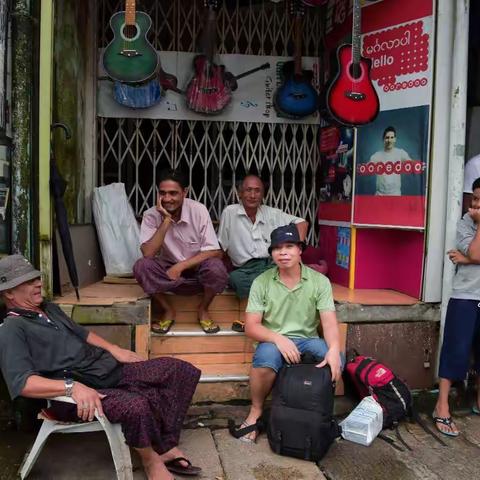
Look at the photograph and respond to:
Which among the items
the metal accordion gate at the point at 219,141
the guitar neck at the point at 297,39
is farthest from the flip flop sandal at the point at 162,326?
the guitar neck at the point at 297,39

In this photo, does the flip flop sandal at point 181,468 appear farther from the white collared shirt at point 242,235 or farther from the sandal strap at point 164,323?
the white collared shirt at point 242,235

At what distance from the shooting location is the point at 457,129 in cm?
391

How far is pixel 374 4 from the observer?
4297 mm

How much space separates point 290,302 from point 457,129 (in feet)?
5.91

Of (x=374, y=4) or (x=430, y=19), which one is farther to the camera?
(x=374, y=4)

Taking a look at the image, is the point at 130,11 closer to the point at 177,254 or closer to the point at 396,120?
the point at 177,254

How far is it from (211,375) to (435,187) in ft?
7.05

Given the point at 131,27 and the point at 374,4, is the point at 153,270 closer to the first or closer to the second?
the point at 131,27

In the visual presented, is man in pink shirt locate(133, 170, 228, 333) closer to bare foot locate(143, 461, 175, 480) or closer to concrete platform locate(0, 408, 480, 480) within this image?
concrete platform locate(0, 408, 480, 480)

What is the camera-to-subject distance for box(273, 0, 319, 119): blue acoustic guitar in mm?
5223

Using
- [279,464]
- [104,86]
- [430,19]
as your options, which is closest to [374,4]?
[430,19]

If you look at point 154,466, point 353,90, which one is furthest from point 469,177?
point 154,466

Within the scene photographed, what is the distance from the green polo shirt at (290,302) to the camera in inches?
135

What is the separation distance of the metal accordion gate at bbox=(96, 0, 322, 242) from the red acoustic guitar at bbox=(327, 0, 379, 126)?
1401mm
